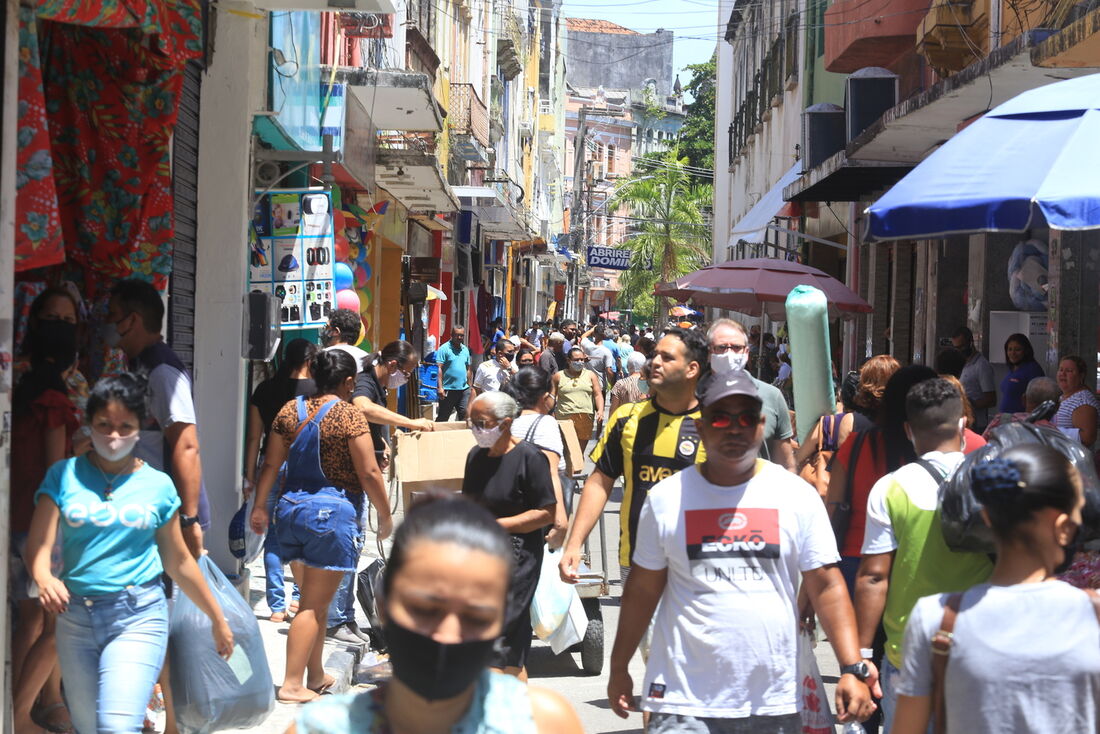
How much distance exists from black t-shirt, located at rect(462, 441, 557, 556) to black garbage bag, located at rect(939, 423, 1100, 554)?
2672 millimetres

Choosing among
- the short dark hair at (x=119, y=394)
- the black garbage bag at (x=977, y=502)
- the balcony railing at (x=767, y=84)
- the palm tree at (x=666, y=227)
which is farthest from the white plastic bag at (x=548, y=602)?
the palm tree at (x=666, y=227)

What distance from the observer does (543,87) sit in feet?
201

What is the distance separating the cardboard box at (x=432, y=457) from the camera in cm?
772

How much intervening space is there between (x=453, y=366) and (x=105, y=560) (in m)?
14.9

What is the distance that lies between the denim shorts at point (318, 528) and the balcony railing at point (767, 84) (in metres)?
22.4

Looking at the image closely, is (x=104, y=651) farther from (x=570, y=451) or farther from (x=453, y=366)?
(x=453, y=366)

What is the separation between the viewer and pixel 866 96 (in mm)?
18719

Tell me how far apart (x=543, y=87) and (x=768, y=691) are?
58612 millimetres

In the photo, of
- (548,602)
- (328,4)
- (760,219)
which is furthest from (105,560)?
(760,219)

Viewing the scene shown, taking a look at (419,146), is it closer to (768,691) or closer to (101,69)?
(101,69)

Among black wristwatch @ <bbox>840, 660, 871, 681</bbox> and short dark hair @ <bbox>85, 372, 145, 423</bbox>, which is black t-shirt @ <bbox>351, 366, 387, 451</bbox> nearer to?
short dark hair @ <bbox>85, 372, 145, 423</bbox>

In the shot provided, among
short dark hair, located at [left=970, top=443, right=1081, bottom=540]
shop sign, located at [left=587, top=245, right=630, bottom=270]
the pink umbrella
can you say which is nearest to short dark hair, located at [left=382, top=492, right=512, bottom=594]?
short dark hair, located at [left=970, top=443, right=1081, bottom=540]

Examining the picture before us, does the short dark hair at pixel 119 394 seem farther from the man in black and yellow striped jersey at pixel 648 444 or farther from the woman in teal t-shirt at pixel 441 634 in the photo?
the woman in teal t-shirt at pixel 441 634

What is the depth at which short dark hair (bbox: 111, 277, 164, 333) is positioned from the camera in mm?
5961
